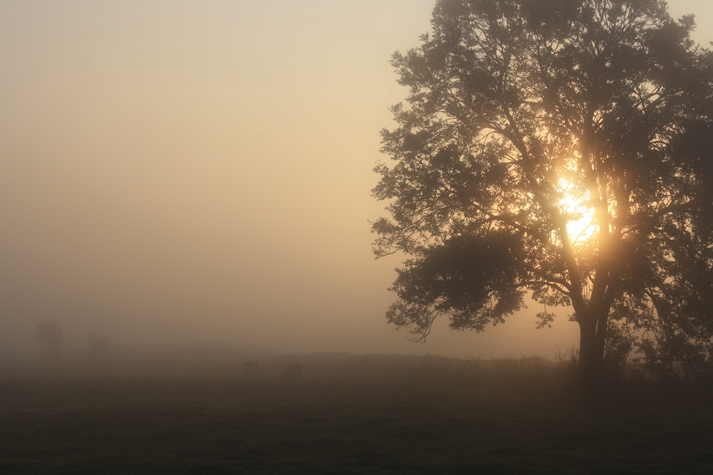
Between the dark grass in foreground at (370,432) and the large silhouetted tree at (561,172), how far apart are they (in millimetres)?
3481

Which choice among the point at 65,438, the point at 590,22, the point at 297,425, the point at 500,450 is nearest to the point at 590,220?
the point at 590,22

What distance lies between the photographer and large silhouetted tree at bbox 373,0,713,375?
21.1 m

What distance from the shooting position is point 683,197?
21.7 metres

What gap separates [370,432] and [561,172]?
1253 centimetres

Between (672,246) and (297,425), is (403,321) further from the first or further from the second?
(672,246)

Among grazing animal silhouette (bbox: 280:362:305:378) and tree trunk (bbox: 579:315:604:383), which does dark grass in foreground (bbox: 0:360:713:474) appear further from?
grazing animal silhouette (bbox: 280:362:305:378)

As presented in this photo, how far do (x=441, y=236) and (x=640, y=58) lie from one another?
1006cm

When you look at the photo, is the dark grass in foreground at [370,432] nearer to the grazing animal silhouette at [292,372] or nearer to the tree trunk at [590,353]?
the tree trunk at [590,353]

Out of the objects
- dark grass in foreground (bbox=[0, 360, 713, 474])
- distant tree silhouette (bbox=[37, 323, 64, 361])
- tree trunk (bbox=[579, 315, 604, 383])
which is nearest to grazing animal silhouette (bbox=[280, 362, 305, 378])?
dark grass in foreground (bbox=[0, 360, 713, 474])

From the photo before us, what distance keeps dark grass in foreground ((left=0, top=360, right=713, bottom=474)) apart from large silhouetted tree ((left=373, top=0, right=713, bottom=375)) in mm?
3481

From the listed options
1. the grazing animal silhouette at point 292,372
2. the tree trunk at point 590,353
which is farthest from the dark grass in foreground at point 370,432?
the grazing animal silhouette at point 292,372

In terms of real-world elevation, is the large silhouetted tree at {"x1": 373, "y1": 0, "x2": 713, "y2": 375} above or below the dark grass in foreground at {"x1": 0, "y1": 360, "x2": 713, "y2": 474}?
above

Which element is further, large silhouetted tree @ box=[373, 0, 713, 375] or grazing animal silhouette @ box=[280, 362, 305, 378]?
grazing animal silhouette @ box=[280, 362, 305, 378]

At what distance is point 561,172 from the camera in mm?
21672
